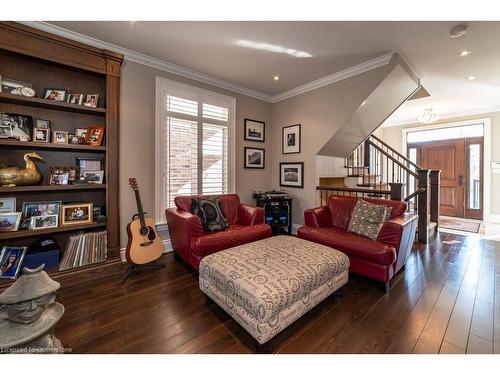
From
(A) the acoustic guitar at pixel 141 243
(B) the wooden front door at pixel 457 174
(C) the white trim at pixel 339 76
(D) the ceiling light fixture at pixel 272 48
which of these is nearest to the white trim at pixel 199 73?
(C) the white trim at pixel 339 76

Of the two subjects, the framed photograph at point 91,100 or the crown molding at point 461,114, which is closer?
the framed photograph at point 91,100

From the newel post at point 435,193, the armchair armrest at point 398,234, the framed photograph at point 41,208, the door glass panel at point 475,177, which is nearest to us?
the armchair armrest at point 398,234

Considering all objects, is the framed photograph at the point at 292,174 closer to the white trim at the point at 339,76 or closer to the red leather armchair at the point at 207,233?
the white trim at the point at 339,76

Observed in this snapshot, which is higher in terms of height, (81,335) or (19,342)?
(19,342)

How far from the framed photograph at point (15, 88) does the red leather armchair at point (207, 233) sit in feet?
6.10

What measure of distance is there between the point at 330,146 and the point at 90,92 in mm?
3637

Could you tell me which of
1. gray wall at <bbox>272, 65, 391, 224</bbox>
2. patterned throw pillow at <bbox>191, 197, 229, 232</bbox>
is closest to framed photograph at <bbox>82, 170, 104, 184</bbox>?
patterned throw pillow at <bbox>191, 197, 229, 232</bbox>

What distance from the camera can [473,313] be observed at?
1.79m

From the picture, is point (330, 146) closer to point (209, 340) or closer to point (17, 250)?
point (209, 340)

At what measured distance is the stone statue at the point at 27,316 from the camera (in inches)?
44.8

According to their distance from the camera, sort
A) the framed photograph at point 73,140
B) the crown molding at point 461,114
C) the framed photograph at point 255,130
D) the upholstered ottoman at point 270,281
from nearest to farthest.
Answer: the upholstered ottoman at point 270,281 < the framed photograph at point 73,140 < the framed photograph at point 255,130 < the crown molding at point 461,114

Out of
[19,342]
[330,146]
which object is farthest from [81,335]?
[330,146]
